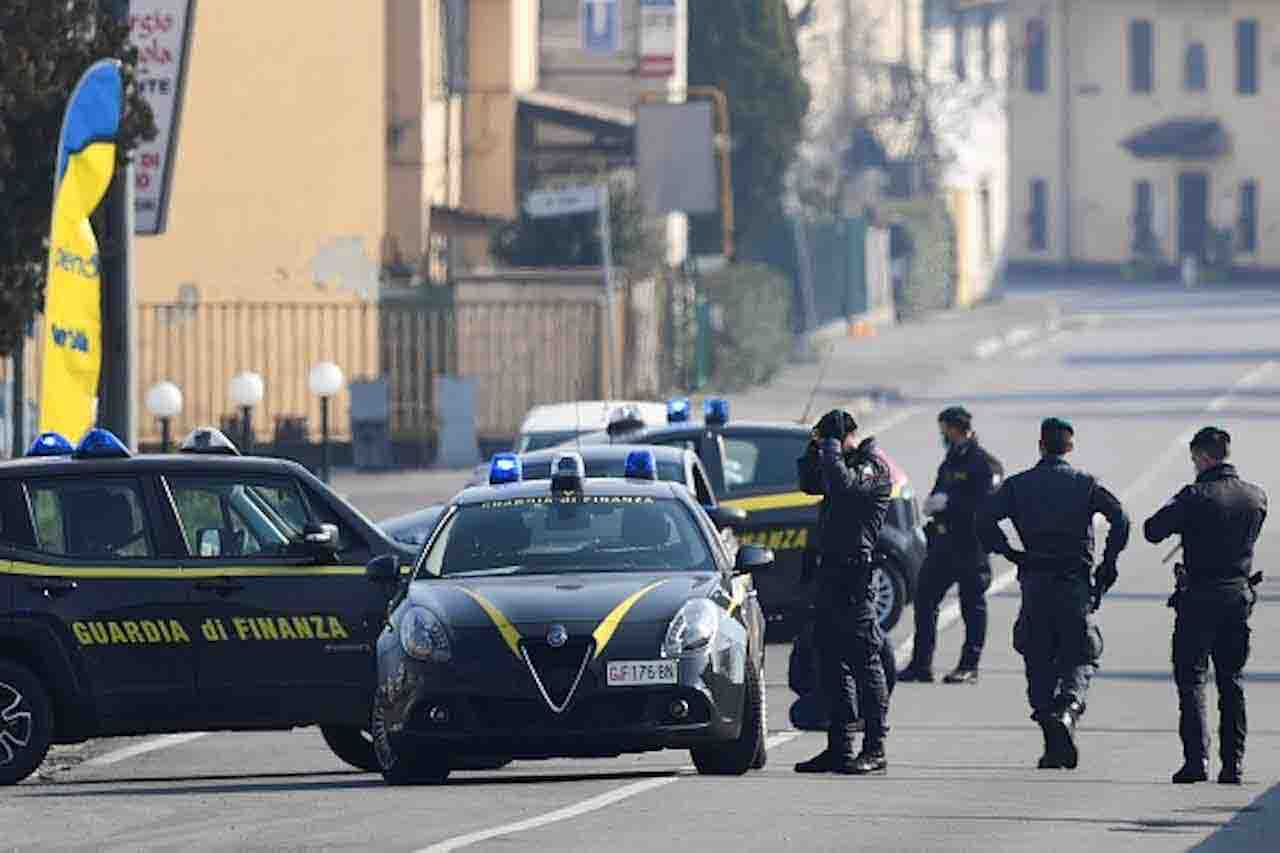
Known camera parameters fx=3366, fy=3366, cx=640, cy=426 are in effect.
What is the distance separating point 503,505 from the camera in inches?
601

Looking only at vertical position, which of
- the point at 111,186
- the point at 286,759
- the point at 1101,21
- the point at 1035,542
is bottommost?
the point at 286,759

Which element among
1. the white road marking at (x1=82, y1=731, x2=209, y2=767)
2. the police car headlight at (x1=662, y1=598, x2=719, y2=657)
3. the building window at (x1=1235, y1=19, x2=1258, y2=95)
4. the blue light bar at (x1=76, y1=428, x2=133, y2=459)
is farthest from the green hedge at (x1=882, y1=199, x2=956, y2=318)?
the police car headlight at (x1=662, y1=598, x2=719, y2=657)

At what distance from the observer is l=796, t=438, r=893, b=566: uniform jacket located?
1500 cm

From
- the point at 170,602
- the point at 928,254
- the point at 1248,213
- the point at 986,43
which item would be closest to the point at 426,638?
the point at 170,602

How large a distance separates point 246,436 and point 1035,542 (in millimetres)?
14349

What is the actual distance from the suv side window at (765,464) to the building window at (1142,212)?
234ft

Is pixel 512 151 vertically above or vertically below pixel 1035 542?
above

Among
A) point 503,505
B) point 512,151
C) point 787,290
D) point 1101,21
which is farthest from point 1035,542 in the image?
point 1101,21

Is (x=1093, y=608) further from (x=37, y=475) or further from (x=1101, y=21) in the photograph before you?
(x=1101, y=21)

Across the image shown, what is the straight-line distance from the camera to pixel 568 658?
545 inches

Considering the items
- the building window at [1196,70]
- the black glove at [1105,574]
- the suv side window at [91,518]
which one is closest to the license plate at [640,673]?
the black glove at [1105,574]

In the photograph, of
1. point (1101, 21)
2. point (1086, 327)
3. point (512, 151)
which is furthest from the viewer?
point (1101, 21)

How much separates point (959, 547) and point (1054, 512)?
4207mm

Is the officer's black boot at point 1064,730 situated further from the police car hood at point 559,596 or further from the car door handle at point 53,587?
the car door handle at point 53,587
